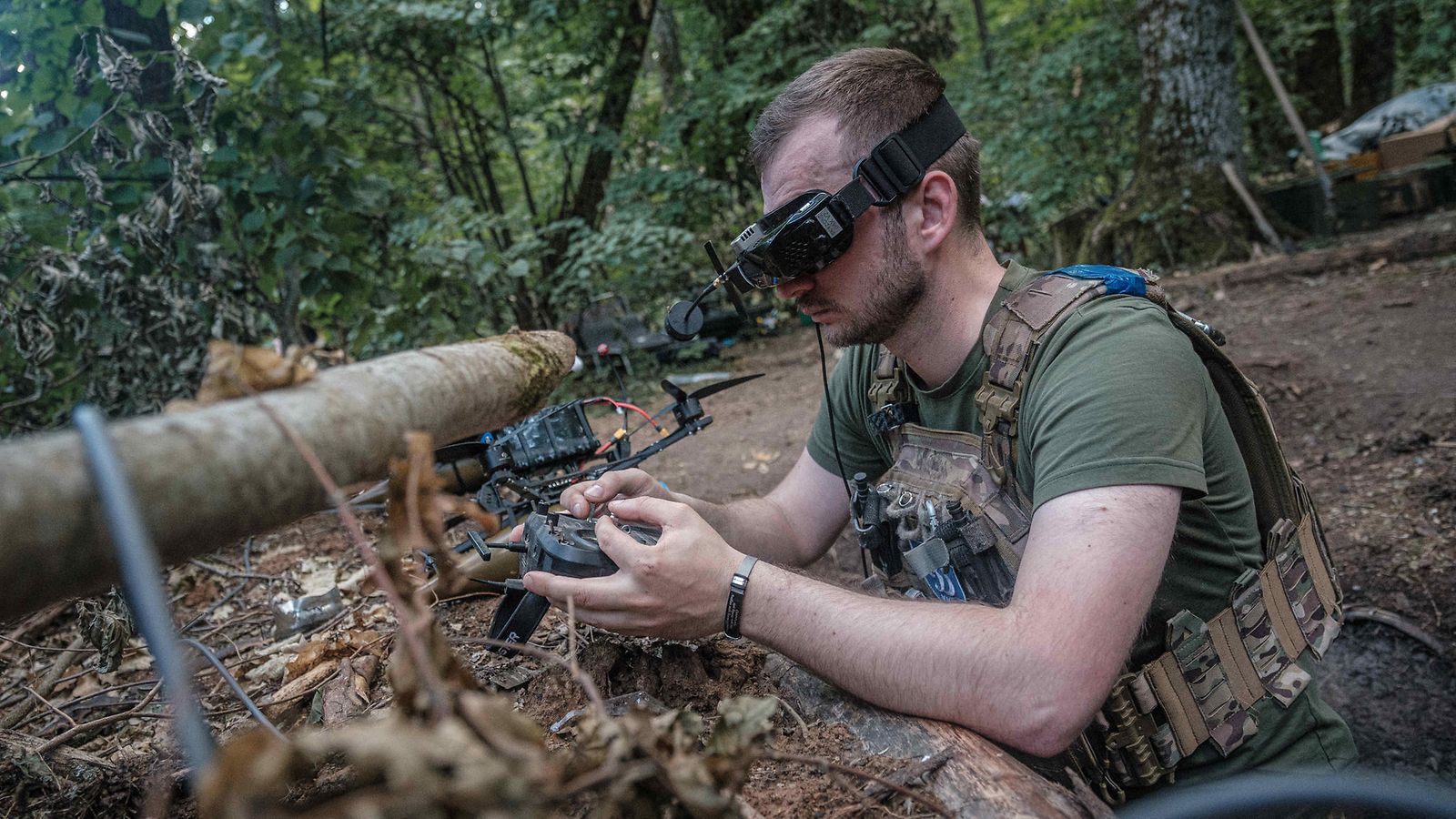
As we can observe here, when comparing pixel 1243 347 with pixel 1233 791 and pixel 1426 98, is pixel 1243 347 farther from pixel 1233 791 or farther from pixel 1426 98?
pixel 1426 98

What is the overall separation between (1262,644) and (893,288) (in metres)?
1.19

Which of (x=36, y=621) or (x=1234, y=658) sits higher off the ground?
(x=36, y=621)

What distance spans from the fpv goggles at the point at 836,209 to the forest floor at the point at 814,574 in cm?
97

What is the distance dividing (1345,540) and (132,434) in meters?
4.40

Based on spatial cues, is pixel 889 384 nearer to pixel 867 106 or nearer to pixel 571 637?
pixel 867 106

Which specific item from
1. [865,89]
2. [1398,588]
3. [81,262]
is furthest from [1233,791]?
[81,262]

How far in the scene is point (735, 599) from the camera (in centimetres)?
167

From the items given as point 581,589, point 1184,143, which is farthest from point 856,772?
point 1184,143

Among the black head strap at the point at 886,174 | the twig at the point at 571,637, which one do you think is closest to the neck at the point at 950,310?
the black head strap at the point at 886,174

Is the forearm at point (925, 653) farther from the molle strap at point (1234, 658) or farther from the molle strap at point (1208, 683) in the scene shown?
the molle strap at point (1234, 658)

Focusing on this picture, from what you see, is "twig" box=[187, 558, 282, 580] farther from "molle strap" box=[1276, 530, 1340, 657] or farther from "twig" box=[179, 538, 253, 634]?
"molle strap" box=[1276, 530, 1340, 657]

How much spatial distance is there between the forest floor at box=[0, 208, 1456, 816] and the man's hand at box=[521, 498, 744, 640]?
0.42ft

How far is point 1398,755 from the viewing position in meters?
2.87

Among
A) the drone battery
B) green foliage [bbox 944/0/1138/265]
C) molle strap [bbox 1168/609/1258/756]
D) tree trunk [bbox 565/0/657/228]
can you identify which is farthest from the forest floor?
tree trunk [bbox 565/0/657/228]
